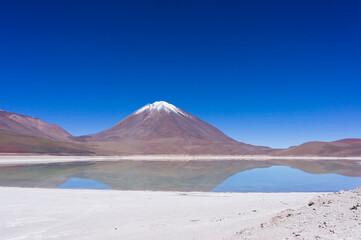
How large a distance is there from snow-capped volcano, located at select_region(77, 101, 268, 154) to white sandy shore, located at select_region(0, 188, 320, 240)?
8777cm

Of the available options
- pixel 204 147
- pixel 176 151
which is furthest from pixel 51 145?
pixel 204 147

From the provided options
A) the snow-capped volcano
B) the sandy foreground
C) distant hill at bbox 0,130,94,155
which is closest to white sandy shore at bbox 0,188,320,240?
the sandy foreground

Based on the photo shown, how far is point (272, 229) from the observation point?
4375 millimetres

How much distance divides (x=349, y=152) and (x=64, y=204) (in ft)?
278

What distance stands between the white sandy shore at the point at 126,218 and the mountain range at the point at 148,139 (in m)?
63.7

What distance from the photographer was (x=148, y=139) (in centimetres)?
13100

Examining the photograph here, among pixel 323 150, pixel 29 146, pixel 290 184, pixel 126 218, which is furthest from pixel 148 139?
pixel 126 218

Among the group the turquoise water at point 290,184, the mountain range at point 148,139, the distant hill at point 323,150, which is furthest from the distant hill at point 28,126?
the turquoise water at point 290,184

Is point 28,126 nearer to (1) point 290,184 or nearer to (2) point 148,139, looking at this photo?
(2) point 148,139

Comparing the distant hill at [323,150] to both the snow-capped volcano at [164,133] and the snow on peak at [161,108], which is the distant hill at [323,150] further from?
the snow on peak at [161,108]

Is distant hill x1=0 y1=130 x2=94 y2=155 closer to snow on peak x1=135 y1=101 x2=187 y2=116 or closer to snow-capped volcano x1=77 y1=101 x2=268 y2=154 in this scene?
snow-capped volcano x1=77 y1=101 x2=268 y2=154

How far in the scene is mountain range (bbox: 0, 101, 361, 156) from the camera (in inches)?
2955

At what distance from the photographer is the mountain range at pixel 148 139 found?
75062 millimetres

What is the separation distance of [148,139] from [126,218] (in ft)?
410
